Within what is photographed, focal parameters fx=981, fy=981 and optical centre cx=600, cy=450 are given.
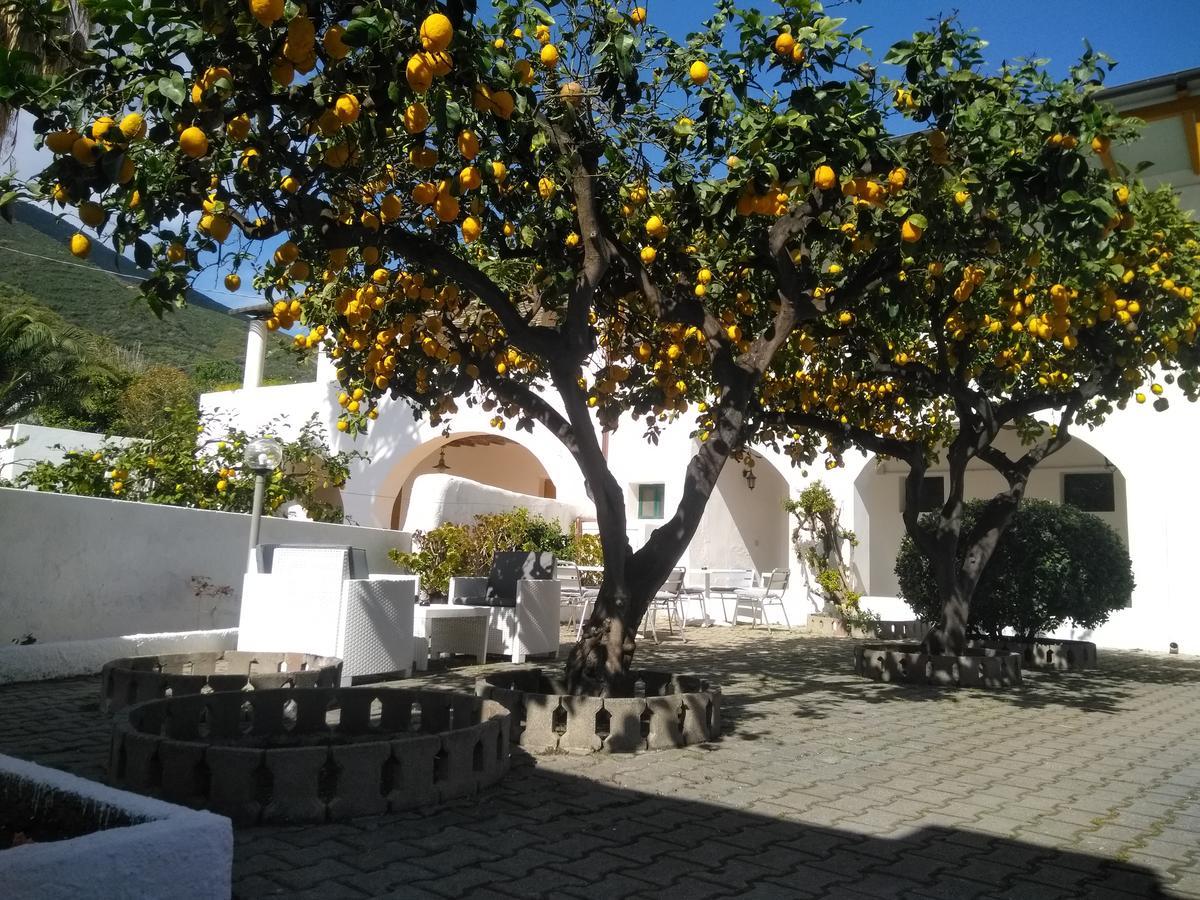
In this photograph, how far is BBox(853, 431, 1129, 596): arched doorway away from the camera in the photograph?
50.5ft

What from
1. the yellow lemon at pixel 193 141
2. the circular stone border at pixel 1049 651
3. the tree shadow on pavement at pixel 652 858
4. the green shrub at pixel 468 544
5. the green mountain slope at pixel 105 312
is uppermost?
the green mountain slope at pixel 105 312

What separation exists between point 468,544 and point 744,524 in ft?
21.6

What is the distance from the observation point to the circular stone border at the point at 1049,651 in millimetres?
10820

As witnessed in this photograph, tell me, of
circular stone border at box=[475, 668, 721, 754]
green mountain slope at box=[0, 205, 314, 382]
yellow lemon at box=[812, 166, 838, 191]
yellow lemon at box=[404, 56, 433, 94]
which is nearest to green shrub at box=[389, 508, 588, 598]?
circular stone border at box=[475, 668, 721, 754]

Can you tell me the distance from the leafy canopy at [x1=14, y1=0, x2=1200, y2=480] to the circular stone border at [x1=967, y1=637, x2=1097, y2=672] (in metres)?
3.65

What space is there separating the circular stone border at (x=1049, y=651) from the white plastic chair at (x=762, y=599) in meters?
4.47

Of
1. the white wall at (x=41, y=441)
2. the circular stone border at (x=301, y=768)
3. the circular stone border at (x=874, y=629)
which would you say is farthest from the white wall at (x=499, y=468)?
the circular stone border at (x=301, y=768)

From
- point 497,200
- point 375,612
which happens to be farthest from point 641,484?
point 497,200

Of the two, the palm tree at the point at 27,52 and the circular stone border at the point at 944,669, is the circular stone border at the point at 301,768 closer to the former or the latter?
the palm tree at the point at 27,52

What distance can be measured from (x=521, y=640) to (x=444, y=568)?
8.19ft

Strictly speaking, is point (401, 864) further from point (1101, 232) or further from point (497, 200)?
point (1101, 232)

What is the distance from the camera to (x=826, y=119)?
16.7ft

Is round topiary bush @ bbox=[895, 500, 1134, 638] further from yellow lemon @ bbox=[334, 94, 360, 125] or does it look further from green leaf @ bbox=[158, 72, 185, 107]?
green leaf @ bbox=[158, 72, 185, 107]

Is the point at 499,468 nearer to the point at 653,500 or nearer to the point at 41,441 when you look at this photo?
the point at 653,500
